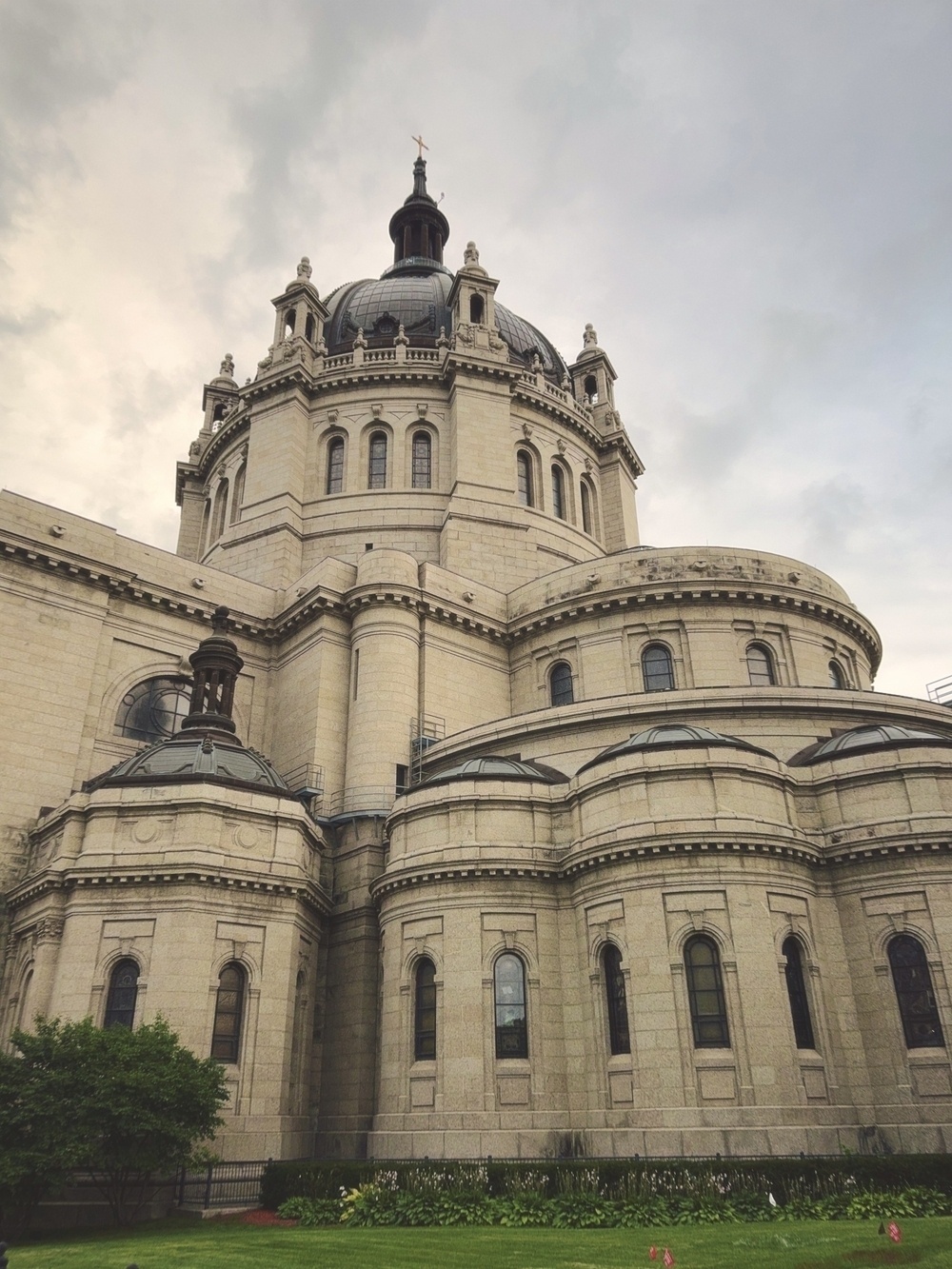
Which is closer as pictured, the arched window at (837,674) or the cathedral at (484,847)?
the cathedral at (484,847)

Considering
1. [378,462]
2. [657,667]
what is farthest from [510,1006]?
[378,462]

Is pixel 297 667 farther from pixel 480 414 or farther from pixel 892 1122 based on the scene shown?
pixel 892 1122

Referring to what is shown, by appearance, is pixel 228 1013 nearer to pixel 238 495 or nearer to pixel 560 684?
pixel 560 684

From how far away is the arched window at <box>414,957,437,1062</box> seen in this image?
88.5 feet

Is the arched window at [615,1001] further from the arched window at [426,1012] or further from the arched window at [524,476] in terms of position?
the arched window at [524,476]

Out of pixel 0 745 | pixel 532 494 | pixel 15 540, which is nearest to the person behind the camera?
pixel 0 745

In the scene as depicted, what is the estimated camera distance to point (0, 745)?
106 ft

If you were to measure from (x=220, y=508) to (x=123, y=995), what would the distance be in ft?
111

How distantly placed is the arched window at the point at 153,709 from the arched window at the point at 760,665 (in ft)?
73.5

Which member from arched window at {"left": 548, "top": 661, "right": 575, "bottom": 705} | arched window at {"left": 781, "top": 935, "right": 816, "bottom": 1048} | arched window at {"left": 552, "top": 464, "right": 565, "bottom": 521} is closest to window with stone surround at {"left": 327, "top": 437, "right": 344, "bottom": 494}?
arched window at {"left": 552, "top": 464, "right": 565, "bottom": 521}

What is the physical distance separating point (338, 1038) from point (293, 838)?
6.91m

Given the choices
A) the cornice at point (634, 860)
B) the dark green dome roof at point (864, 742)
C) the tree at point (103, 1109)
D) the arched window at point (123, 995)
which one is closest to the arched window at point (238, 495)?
the cornice at point (634, 860)

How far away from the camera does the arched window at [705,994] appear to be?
23875mm

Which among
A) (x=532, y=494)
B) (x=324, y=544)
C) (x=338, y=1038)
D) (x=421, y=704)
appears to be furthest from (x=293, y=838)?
(x=532, y=494)
